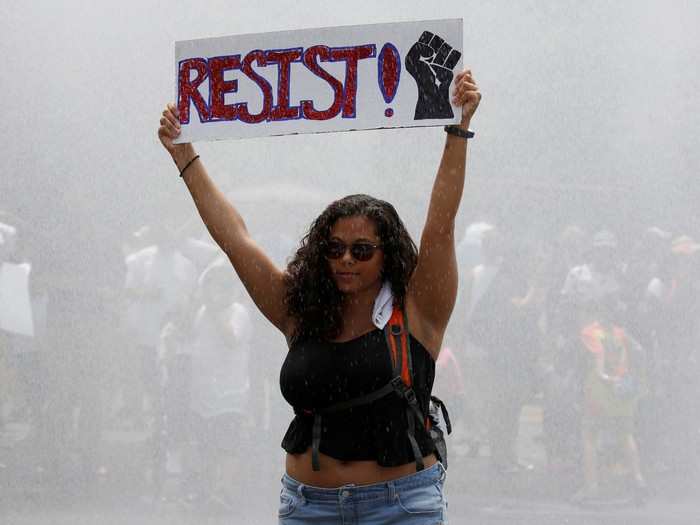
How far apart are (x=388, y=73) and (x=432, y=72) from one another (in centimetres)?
9

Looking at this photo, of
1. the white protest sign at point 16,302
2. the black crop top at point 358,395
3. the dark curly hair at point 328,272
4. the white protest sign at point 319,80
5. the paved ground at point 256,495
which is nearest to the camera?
the black crop top at point 358,395

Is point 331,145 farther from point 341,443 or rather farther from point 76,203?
point 341,443

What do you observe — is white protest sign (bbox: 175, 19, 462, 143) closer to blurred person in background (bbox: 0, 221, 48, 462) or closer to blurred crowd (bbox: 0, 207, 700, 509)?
blurred crowd (bbox: 0, 207, 700, 509)

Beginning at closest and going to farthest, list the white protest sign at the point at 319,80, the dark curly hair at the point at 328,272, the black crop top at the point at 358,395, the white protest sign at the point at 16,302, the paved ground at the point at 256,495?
the black crop top at the point at 358,395, the dark curly hair at the point at 328,272, the white protest sign at the point at 319,80, the paved ground at the point at 256,495, the white protest sign at the point at 16,302

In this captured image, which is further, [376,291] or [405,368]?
[376,291]

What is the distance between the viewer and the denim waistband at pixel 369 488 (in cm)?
189

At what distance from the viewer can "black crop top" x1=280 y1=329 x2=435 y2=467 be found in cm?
188

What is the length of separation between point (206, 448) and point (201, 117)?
204cm

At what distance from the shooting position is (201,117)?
2.21m

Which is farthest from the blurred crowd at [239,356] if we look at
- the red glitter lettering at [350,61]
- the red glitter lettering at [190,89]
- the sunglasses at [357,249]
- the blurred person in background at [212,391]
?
the sunglasses at [357,249]

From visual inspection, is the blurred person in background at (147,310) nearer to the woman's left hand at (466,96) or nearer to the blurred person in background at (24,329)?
the blurred person in background at (24,329)

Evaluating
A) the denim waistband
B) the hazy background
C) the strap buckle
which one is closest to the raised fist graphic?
the strap buckle

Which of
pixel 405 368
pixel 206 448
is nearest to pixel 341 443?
pixel 405 368

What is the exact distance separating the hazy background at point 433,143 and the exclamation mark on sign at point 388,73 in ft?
6.41
